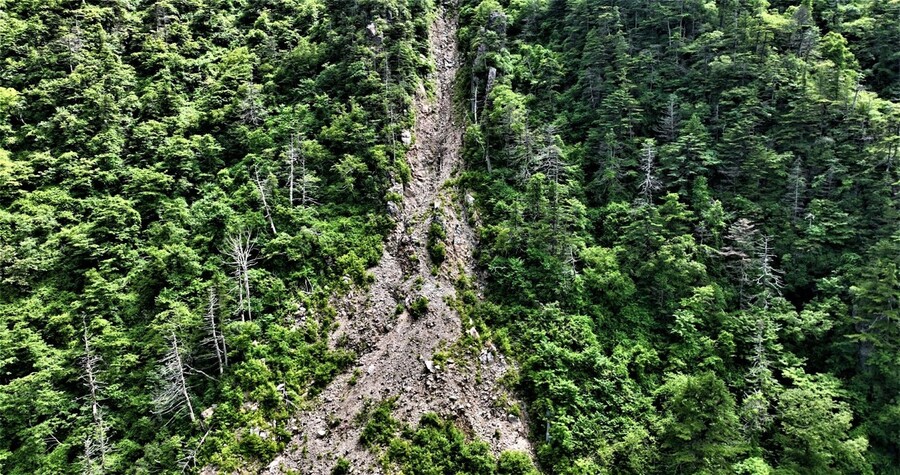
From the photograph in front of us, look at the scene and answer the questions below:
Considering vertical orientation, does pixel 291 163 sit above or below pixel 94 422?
above

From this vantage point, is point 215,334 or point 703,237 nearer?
point 215,334

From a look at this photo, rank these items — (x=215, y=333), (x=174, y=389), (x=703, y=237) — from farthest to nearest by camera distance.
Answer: (x=703, y=237) → (x=215, y=333) → (x=174, y=389)

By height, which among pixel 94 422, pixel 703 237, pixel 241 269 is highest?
pixel 703 237

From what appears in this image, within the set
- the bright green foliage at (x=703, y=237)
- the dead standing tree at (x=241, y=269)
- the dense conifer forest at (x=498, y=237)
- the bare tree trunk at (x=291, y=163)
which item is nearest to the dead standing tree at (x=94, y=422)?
the dense conifer forest at (x=498, y=237)

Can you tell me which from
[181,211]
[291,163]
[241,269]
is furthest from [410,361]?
[181,211]

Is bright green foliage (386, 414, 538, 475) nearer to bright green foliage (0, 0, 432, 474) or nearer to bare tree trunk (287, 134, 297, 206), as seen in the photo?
bright green foliage (0, 0, 432, 474)

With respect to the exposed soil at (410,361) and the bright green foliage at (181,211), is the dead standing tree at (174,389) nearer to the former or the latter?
the bright green foliage at (181,211)

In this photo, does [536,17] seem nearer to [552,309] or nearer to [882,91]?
[882,91]

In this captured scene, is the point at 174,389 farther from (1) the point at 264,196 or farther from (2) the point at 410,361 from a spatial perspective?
(1) the point at 264,196

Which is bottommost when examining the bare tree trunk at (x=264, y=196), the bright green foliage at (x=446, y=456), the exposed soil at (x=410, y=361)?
the bright green foliage at (x=446, y=456)
